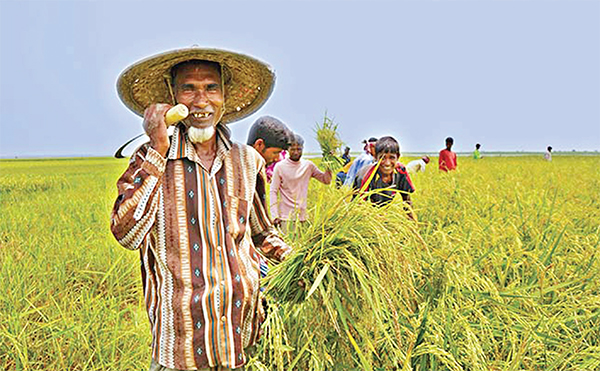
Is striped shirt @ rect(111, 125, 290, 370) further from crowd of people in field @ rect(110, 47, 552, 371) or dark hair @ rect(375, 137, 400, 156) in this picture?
dark hair @ rect(375, 137, 400, 156)

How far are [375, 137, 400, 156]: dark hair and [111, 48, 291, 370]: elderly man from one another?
5.72ft

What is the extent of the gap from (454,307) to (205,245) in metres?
1.16

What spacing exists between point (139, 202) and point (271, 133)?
5.05ft

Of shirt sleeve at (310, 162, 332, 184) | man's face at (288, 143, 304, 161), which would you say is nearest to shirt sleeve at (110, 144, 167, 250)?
shirt sleeve at (310, 162, 332, 184)

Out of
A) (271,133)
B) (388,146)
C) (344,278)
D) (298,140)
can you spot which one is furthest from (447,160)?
(344,278)

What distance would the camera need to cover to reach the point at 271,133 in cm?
264

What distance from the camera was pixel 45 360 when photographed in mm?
2113

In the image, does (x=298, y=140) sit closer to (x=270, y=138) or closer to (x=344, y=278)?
(x=270, y=138)

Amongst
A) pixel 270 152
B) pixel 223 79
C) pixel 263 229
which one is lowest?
pixel 263 229

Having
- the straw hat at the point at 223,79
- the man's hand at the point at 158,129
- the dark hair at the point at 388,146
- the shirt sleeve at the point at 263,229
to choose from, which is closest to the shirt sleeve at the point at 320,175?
the dark hair at the point at 388,146

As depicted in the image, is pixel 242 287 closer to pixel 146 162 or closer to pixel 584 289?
pixel 146 162

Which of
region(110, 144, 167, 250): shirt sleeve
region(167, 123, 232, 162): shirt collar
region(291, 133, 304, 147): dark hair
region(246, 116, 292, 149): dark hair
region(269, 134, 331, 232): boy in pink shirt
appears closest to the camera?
region(110, 144, 167, 250): shirt sleeve

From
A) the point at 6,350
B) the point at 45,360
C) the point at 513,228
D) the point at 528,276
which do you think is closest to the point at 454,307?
the point at 528,276

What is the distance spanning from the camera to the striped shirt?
1.19 meters
